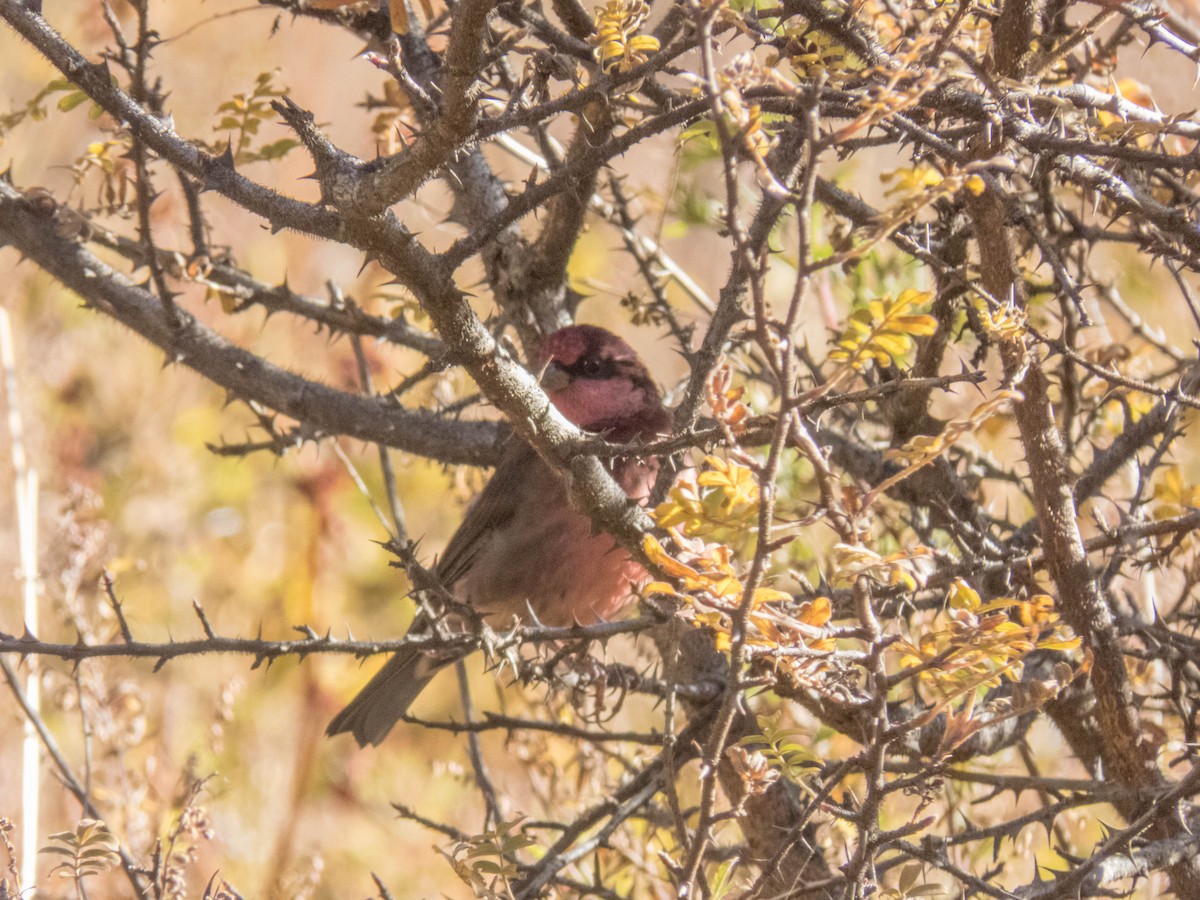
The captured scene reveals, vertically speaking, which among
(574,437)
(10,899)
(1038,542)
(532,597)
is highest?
(532,597)

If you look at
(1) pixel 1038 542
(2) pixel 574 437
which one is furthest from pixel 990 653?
(1) pixel 1038 542

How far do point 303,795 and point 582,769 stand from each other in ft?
6.62

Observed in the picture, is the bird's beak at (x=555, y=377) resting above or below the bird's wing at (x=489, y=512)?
above

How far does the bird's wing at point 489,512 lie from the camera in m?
4.11

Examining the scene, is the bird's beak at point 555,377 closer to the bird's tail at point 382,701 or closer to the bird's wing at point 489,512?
the bird's wing at point 489,512

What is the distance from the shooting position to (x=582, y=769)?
402 centimetres

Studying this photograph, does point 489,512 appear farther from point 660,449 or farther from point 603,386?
Answer: point 660,449

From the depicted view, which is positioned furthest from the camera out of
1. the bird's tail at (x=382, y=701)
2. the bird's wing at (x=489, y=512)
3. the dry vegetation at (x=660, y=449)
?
the bird's tail at (x=382, y=701)

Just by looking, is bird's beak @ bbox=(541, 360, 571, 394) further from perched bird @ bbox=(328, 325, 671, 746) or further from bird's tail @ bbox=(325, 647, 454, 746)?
bird's tail @ bbox=(325, 647, 454, 746)

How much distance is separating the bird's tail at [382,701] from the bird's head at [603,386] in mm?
1005

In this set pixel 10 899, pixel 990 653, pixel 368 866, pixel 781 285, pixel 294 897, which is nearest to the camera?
pixel 990 653

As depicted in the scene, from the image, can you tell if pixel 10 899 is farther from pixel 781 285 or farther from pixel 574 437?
pixel 781 285

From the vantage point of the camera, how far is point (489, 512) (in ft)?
14.2

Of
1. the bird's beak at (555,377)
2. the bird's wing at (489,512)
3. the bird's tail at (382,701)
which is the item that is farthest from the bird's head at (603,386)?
the bird's tail at (382,701)
